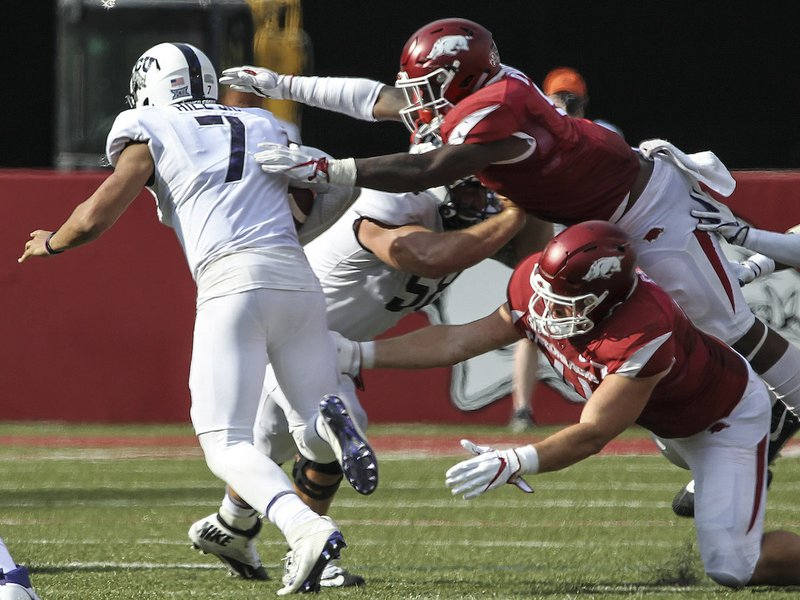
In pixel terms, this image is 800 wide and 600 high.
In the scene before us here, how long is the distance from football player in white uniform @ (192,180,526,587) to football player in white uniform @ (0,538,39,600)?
123cm

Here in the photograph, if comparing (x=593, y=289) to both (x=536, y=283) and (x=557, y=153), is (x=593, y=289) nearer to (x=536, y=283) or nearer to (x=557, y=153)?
(x=536, y=283)

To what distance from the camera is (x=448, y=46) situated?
5.12 m

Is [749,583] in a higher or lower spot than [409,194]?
lower

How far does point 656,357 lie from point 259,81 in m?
1.88

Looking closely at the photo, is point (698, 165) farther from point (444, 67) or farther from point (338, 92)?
point (338, 92)

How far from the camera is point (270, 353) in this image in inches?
192

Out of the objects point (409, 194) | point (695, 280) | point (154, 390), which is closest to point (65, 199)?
point (154, 390)

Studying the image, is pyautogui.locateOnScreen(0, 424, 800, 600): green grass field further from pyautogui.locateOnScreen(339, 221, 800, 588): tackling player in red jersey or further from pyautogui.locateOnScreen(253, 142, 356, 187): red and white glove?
→ pyautogui.locateOnScreen(253, 142, 356, 187): red and white glove

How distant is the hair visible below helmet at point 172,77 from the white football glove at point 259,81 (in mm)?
615

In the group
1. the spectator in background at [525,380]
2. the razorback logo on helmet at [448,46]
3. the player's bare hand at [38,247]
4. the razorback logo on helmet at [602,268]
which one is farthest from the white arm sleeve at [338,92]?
the spectator in background at [525,380]

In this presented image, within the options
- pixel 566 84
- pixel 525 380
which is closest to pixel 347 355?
pixel 566 84

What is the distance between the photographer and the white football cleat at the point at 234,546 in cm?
523

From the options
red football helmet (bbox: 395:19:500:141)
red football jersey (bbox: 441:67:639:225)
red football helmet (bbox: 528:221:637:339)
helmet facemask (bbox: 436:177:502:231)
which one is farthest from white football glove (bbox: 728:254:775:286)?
red football helmet (bbox: 395:19:500:141)

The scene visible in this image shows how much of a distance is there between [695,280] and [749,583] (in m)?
0.99
